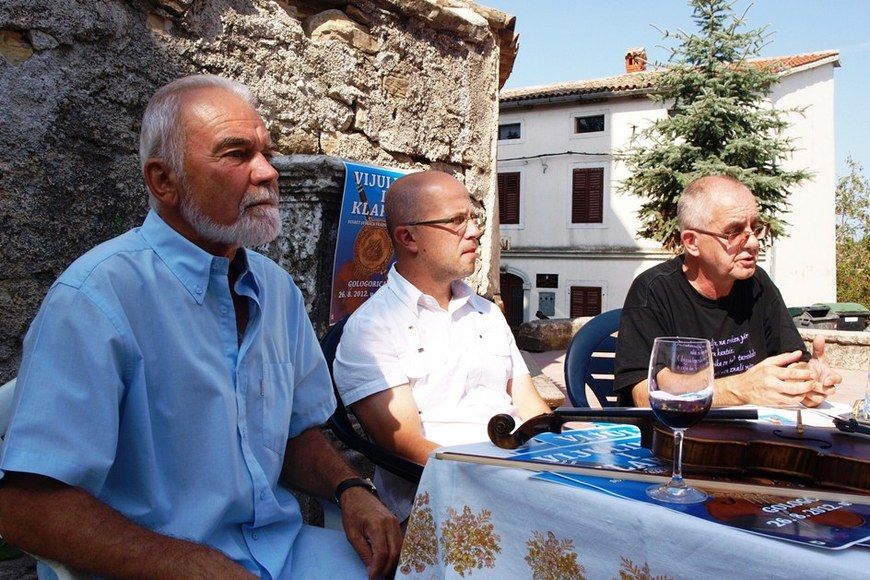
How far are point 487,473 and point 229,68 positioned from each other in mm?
2289

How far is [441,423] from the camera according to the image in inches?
95.3

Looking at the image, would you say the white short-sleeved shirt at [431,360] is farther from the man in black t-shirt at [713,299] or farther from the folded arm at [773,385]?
the folded arm at [773,385]

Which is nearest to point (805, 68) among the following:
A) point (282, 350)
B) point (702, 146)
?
point (702, 146)

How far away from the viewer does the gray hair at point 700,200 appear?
111 inches

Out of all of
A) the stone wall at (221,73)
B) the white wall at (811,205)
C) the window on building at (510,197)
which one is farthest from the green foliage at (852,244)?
the stone wall at (221,73)

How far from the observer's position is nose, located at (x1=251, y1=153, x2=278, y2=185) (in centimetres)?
182

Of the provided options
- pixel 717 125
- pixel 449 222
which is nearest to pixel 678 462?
pixel 449 222

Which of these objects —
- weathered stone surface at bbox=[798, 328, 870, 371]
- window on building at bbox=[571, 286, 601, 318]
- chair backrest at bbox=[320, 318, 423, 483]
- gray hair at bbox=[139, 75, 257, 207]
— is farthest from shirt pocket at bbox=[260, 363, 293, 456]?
window on building at bbox=[571, 286, 601, 318]

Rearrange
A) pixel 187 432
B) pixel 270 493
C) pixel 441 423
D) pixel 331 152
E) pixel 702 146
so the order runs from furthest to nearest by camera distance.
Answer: pixel 702 146, pixel 331 152, pixel 441 423, pixel 270 493, pixel 187 432

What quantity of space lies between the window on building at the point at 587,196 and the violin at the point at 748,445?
82.1ft

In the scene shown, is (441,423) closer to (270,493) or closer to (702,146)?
(270,493)

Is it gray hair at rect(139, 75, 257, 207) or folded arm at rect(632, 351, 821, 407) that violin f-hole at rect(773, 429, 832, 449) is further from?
gray hair at rect(139, 75, 257, 207)

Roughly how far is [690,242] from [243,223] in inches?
68.6

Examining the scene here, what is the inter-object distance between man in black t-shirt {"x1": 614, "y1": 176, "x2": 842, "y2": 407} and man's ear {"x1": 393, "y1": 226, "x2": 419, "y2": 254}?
809 mm
